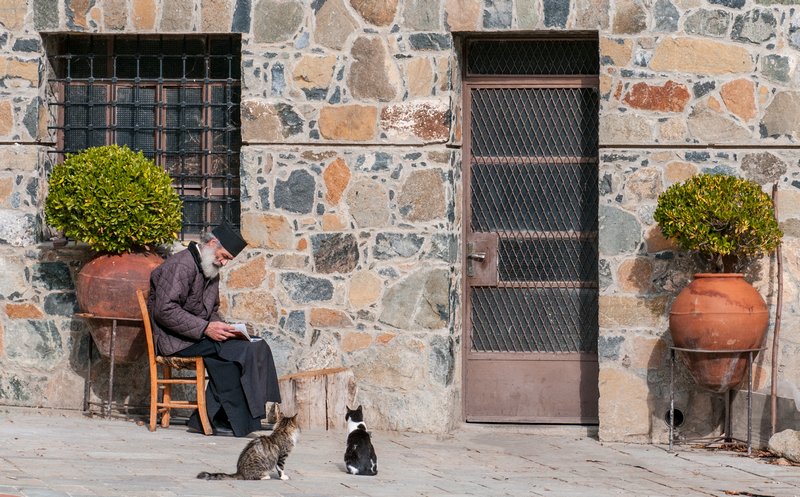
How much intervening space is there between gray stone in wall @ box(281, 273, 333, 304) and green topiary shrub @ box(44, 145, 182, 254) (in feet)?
2.80

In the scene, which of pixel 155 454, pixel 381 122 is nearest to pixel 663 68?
pixel 381 122

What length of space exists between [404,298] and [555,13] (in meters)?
2.13

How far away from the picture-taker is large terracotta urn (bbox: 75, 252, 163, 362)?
935 cm

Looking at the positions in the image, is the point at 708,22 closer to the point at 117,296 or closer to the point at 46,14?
the point at 117,296

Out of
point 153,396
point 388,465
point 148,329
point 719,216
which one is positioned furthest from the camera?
point 153,396

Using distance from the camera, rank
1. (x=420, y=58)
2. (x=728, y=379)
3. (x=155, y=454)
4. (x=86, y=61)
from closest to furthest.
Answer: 1. (x=155, y=454)
2. (x=728, y=379)
3. (x=420, y=58)
4. (x=86, y=61)

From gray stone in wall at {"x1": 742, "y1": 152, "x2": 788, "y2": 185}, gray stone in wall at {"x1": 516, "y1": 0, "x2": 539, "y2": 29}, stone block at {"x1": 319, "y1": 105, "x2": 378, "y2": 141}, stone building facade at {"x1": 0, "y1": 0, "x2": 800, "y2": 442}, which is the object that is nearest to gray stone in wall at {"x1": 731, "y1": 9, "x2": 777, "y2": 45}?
stone building facade at {"x1": 0, "y1": 0, "x2": 800, "y2": 442}

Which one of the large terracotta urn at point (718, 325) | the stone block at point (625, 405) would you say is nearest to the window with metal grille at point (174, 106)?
the stone block at point (625, 405)

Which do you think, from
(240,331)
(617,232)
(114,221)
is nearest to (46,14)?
(114,221)

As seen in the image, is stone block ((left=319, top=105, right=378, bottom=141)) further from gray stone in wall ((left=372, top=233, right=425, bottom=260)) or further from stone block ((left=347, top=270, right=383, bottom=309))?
stone block ((left=347, top=270, right=383, bottom=309))

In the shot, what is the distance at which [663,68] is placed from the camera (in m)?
9.34

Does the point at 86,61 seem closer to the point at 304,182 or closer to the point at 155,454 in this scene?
the point at 304,182

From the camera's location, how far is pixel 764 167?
930 centimetres

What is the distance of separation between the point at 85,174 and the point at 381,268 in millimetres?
2032
